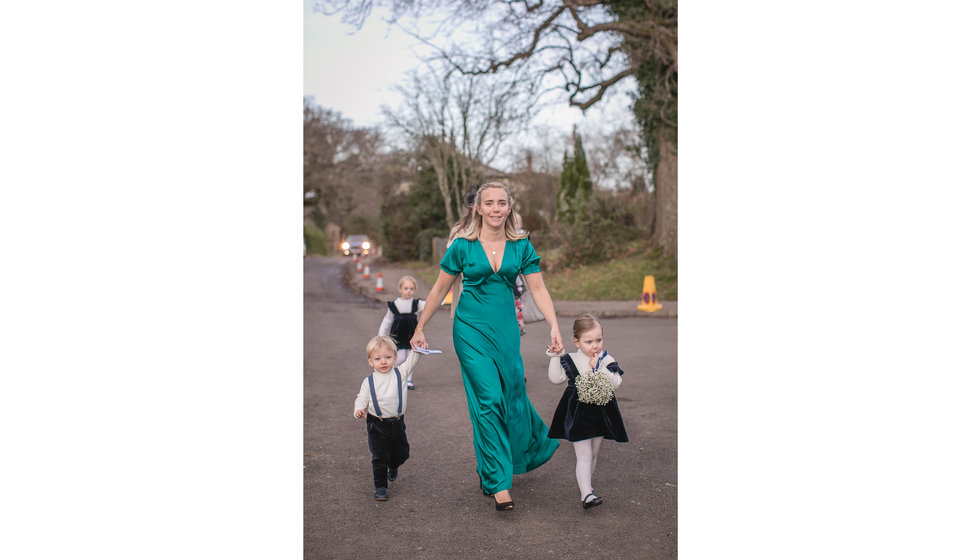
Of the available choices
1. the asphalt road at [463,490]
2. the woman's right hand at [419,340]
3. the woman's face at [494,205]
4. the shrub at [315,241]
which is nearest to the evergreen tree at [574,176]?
the shrub at [315,241]

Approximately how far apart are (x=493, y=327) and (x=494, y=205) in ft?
2.13

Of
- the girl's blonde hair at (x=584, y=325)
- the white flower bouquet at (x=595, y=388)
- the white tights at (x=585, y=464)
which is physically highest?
the girl's blonde hair at (x=584, y=325)

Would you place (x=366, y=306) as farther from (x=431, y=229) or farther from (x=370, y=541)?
(x=431, y=229)

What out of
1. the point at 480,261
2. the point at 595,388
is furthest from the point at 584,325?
the point at 480,261

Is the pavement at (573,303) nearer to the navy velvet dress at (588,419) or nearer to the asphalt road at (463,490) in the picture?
the asphalt road at (463,490)

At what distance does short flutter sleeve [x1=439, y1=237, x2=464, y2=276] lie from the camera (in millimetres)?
3891

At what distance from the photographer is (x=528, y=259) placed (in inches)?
156

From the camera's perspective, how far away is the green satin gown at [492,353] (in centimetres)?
387

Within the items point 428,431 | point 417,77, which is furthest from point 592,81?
point 428,431

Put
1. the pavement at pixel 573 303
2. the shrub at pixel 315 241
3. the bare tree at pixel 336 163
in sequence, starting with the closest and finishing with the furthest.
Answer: the pavement at pixel 573 303, the bare tree at pixel 336 163, the shrub at pixel 315 241

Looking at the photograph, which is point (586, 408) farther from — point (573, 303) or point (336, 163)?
point (336, 163)

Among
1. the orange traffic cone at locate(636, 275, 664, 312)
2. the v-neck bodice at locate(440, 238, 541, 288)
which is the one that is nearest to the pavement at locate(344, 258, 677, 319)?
the orange traffic cone at locate(636, 275, 664, 312)

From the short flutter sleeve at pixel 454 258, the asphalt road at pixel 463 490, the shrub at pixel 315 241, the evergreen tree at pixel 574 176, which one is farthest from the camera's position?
the shrub at pixel 315 241

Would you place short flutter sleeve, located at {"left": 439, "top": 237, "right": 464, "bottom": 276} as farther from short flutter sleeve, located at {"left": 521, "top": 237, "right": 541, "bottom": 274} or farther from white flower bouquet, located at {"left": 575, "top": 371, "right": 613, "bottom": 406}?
white flower bouquet, located at {"left": 575, "top": 371, "right": 613, "bottom": 406}
